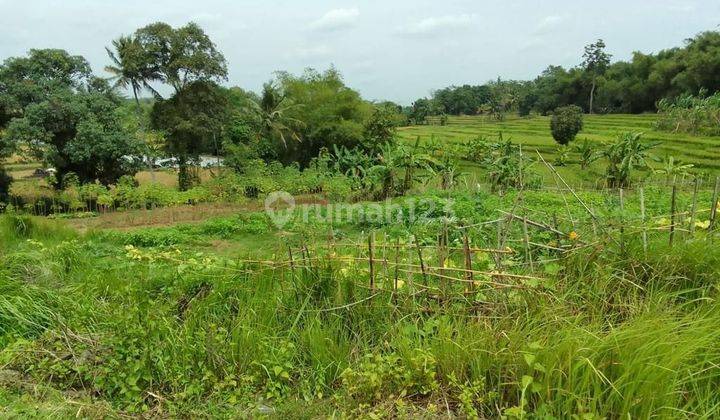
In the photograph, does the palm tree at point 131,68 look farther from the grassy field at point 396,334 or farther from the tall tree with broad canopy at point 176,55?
the grassy field at point 396,334

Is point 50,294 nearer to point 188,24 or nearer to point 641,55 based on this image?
point 188,24

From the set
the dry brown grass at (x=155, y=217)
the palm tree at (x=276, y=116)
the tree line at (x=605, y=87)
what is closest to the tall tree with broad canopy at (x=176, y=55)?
the palm tree at (x=276, y=116)

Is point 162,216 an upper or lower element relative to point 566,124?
lower

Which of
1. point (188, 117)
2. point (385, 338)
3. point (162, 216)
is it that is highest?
point (188, 117)

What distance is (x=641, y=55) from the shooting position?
47.6m

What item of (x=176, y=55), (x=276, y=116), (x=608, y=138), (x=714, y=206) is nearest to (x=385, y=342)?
(x=714, y=206)

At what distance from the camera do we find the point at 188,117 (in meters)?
24.4

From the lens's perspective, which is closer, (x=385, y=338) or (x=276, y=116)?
(x=385, y=338)

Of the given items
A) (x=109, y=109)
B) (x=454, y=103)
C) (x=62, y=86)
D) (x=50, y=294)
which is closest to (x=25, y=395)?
(x=50, y=294)

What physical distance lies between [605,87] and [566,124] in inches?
824

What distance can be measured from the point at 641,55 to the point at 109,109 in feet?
154

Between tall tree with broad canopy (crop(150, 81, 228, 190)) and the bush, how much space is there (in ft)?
66.1

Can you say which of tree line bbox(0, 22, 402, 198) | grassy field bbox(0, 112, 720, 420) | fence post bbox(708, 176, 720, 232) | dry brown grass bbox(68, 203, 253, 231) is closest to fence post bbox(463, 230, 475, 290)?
grassy field bbox(0, 112, 720, 420)

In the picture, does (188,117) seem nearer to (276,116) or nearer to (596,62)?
(276,116)
